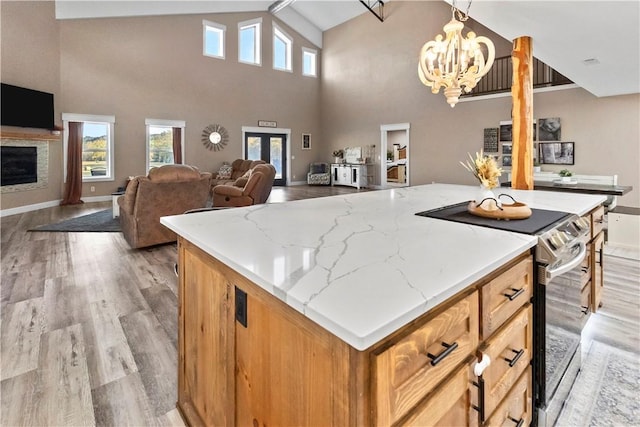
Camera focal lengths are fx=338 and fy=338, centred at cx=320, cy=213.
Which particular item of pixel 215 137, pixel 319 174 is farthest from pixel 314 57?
pixel 215 137

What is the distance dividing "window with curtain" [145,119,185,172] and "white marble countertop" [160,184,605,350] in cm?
868

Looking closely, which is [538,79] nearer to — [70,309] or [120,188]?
[70,309]

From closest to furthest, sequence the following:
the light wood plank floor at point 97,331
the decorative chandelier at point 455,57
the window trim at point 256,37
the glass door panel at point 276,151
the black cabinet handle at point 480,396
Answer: the black cabinet handle at point 480,396 → the light wood plank floor at point 97,331 → the decorative chandelier at point 455,57 → the window trim at point 256,37 → the glass door panel at point 276,151

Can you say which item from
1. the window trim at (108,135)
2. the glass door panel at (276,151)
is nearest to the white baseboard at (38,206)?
the window trim at (108,135)

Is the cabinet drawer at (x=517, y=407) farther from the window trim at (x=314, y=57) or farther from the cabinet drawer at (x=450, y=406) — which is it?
the window trim at (x=314, y=57)

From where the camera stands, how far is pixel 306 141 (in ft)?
40.8

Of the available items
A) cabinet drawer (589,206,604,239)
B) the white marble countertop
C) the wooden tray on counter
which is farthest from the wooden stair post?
the wooden tray on counter

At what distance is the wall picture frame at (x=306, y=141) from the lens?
12.3 m

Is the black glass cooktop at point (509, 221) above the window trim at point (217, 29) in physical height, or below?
below

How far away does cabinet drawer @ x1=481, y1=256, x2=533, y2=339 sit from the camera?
1016 millimetres

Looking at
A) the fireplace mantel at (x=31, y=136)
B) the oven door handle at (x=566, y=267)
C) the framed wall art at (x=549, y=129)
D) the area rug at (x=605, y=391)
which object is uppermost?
the framed wall art at (x=549, y=129)

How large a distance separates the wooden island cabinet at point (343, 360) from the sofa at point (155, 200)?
311cm

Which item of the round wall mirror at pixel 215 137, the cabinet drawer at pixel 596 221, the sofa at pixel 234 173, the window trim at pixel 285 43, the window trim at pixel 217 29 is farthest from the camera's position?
the window trim at pixel 285 43

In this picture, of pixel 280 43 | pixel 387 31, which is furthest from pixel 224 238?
pixel 280 43
